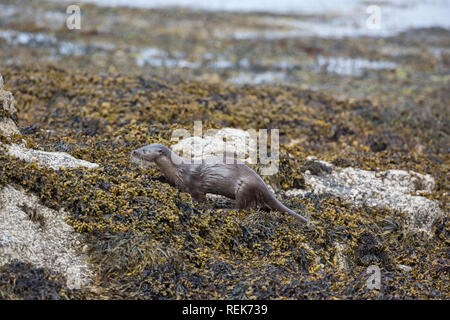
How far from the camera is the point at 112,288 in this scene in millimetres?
4117

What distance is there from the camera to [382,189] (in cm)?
690

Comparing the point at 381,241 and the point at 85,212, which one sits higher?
the point at 85,212

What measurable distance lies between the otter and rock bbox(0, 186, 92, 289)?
1.12m

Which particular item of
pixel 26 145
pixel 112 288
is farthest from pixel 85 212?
pixel 26 145

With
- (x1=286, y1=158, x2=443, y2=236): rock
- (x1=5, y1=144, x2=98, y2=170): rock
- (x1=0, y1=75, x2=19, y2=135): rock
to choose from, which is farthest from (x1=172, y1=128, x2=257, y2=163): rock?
(x1=0, y1=75, x2=19, y2=135): rock

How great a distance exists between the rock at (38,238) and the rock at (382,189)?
2.94 metres

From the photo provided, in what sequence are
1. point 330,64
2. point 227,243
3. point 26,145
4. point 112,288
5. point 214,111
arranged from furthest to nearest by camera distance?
point 330,64 → point 214,111 → point 26,145 → point 227,243 → point 112,288

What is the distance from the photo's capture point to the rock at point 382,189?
653 centimetres

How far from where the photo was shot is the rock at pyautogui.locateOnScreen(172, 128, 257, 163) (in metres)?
6.47

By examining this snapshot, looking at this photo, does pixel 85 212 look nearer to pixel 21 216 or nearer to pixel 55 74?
pixel 21 216

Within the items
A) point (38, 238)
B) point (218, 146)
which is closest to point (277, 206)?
point (218, 146)

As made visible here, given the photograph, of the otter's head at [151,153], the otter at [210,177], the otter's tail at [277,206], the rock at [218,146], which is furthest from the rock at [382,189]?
the otter's head at [151,153]

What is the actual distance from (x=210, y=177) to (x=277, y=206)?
31.0 inches

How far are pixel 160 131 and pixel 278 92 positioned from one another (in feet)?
13.7
